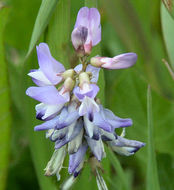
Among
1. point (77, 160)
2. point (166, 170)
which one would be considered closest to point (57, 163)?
point (77, 160)

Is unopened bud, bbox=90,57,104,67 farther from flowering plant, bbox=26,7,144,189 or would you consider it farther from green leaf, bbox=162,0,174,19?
green leaf, bbox=162,0,174,19

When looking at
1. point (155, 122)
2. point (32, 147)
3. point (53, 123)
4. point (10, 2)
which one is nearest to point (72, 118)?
point (53, 123)

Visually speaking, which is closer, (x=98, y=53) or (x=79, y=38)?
(x=79, y=38)

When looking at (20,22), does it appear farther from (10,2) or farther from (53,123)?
(53,123)

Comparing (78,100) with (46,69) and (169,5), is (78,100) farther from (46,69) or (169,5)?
(169,5)

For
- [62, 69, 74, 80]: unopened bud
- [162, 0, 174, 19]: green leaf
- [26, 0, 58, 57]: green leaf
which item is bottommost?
[62, 69, 74, 80]: unopened bud

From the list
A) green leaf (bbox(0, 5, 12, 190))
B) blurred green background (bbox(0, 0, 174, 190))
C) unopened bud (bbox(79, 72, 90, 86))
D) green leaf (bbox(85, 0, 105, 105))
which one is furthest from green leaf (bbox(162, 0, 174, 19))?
green leaf (bbox(0, 5, 12, 190))

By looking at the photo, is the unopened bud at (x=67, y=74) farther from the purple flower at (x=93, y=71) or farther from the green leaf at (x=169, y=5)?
the green leaf at (x=169, y=5)
